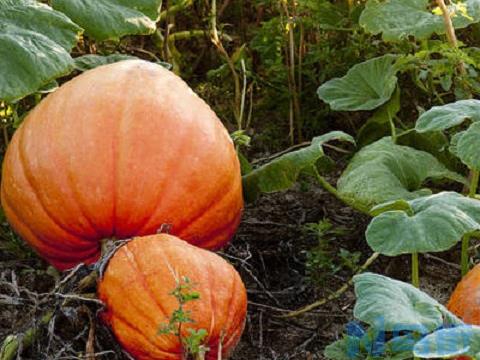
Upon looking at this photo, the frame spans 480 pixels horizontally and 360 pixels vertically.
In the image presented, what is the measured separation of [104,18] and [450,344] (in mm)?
1368

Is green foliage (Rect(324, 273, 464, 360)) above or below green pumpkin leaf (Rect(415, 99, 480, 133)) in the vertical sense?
below

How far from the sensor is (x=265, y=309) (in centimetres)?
246

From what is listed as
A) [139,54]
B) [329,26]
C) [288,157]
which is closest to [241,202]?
[288,157]

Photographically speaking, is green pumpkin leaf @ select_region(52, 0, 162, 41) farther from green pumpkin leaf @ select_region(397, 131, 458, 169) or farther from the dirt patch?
green pumpkin leaf @ select_region(397, 131, 458, 169)

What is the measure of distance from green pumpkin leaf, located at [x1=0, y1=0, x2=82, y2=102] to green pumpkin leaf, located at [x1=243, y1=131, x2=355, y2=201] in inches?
22.2

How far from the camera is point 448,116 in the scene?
2133 millimetres

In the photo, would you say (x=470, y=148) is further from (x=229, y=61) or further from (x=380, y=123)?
(x=229, y=61)

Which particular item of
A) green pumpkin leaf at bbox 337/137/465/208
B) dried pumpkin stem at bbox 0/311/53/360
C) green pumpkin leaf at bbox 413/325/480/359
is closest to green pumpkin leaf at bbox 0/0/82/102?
dried pumpkin stem at bbox 0/311/53/360

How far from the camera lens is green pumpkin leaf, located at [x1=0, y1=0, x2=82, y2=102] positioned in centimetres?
224

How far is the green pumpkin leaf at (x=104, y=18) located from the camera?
8.33 ft

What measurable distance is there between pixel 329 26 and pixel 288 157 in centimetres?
78

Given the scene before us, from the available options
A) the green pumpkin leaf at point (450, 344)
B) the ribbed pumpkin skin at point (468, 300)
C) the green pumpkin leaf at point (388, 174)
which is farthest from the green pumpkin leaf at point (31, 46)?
the green pumpkin leaf at point (450, 344)

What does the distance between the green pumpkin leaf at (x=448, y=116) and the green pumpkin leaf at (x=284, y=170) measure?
1.18 ft

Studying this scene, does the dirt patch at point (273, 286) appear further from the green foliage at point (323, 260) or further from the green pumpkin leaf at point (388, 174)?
the green pumpkin leaf at point (388, 174)
